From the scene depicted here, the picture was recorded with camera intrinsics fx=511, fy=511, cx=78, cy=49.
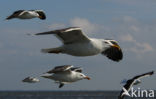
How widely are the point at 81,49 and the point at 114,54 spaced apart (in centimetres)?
352

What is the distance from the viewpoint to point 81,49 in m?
19.2

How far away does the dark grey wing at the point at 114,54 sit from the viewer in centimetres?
2219

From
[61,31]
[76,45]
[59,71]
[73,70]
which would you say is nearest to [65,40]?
[76,45]

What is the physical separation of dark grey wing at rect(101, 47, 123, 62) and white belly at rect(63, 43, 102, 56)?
111 inches

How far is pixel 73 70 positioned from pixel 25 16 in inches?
161

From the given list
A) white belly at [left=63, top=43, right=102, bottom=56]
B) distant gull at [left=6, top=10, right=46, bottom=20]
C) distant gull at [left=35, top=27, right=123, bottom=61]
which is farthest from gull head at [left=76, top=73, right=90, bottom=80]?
white belly at [left=63, top=43, right=102, bottom=56]

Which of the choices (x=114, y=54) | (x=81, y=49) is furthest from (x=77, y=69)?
(x=81, y=49)

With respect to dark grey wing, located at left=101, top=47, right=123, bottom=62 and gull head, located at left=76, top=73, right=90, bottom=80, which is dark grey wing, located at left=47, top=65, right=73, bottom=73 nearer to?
gull head, located at left=76, top=73, right=90, bottom=80

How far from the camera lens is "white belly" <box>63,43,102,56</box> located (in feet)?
62.8

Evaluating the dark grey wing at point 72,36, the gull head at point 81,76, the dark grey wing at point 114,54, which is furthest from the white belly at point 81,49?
the gull head at point 81,76

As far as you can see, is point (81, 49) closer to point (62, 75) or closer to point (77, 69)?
point (62, 75)

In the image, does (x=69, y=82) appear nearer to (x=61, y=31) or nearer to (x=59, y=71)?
(x=59, y=71)

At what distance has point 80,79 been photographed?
28094 mm

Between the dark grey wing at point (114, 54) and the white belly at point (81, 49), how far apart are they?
9.26 ft
